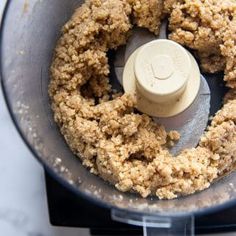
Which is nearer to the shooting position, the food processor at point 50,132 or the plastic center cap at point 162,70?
the food processor at point 50,132

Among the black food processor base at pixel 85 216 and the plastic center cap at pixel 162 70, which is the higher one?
the plastic center cap at pixel 162 70

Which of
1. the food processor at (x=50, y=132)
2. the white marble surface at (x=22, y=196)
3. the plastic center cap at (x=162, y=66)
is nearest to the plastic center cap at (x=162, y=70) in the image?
the plastic center cap at (x=162, y=66)

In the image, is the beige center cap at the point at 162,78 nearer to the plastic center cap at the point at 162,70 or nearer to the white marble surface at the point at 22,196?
the plastic center cap at the point at 162,70

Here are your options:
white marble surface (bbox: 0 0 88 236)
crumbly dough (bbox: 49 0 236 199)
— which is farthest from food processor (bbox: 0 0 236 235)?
white marble surface (bbox: 0 0 88 236)

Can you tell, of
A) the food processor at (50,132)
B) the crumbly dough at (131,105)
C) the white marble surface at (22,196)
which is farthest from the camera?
the white marble surface at (22,196)

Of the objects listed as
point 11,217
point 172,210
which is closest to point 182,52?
point 172,210

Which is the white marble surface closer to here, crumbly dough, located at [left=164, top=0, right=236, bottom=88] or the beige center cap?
the beige center cap

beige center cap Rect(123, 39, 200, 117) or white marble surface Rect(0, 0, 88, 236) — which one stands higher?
beige center cap Rect(123, 39, 200, 117)
